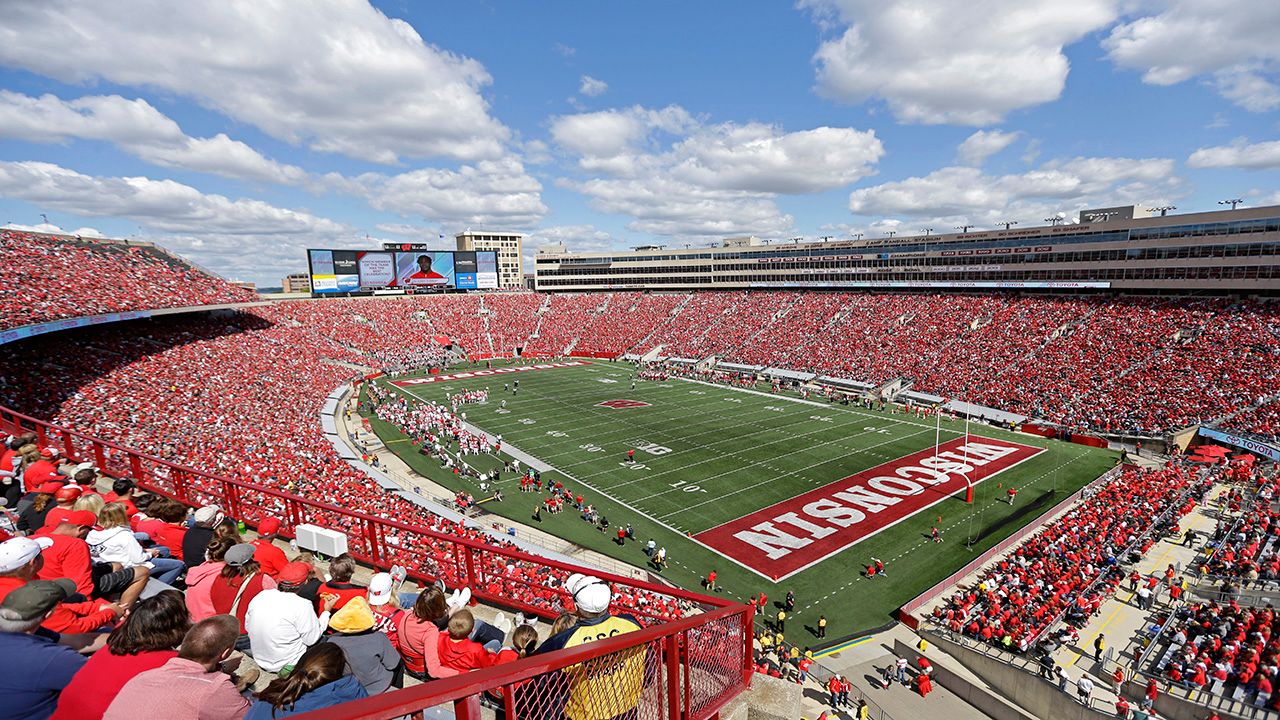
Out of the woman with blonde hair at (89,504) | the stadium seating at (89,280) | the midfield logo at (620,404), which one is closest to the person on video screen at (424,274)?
the stadium seating at (89,280)

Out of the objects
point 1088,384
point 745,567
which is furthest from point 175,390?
point 1088,384

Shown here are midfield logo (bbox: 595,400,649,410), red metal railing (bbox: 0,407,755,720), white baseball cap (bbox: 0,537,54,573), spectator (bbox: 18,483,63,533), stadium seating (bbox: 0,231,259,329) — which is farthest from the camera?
midfield logo (bbox: 595,400,649,410)

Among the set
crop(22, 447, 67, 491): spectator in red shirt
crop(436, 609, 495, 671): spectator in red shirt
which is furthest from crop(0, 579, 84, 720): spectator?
crop(22, 447, 67, 491): spectator in red shirt

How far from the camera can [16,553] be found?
4324 millimetres

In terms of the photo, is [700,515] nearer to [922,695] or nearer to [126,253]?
[922,695]

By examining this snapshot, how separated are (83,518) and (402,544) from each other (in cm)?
943

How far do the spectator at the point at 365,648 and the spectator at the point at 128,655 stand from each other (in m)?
0.89

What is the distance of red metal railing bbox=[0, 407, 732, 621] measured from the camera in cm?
641

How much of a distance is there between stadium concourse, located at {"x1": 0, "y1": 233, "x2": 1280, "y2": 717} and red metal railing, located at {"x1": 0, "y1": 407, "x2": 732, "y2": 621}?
240mm

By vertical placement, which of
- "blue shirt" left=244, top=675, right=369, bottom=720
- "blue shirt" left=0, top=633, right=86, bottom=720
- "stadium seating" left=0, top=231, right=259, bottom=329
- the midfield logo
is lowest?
the midfield logo

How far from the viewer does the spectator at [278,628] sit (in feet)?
13.3

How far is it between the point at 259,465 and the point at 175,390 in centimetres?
1159

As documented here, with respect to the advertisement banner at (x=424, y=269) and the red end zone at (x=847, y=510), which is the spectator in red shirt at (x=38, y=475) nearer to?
the red end zone at (x=847, y=510)

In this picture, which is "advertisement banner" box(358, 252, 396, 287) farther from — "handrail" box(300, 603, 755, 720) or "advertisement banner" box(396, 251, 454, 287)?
"handrail" box(300, 603, 755, 720)
